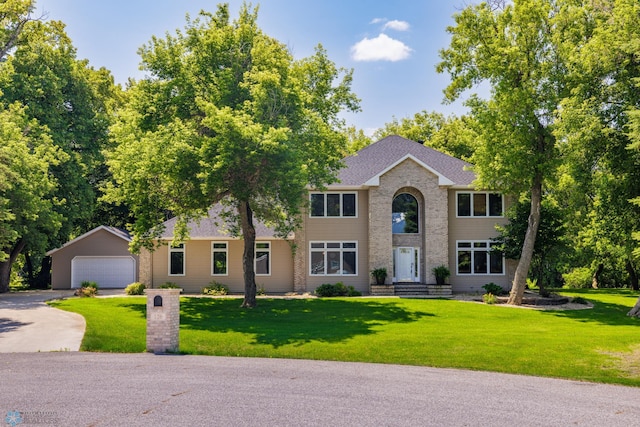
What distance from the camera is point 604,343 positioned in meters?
15.7

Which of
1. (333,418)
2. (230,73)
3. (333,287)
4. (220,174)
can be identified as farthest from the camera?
(333,287)

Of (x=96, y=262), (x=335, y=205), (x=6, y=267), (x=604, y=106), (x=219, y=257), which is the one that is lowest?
(x=6, y=267)

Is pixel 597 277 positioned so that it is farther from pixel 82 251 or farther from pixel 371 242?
pixel 82 251

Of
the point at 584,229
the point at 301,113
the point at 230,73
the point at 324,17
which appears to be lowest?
the point at 584,229

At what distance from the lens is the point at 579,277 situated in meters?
44.4

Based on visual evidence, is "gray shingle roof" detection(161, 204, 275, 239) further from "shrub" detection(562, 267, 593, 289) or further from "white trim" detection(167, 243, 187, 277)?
"shrub" detection(562, 267, 593, 289)

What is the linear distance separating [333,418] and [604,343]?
10.8 m

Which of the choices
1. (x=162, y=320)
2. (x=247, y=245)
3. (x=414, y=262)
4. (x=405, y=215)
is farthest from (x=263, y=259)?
(x=162, y=320)

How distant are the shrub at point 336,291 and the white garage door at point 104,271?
14638 mm

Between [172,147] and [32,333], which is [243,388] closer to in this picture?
[32,333]

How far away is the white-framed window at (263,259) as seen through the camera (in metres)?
31.0

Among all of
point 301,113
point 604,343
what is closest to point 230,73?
point 301,113

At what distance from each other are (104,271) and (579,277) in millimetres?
35489

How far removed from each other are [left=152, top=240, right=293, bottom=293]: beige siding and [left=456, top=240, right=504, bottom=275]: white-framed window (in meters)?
9.33
